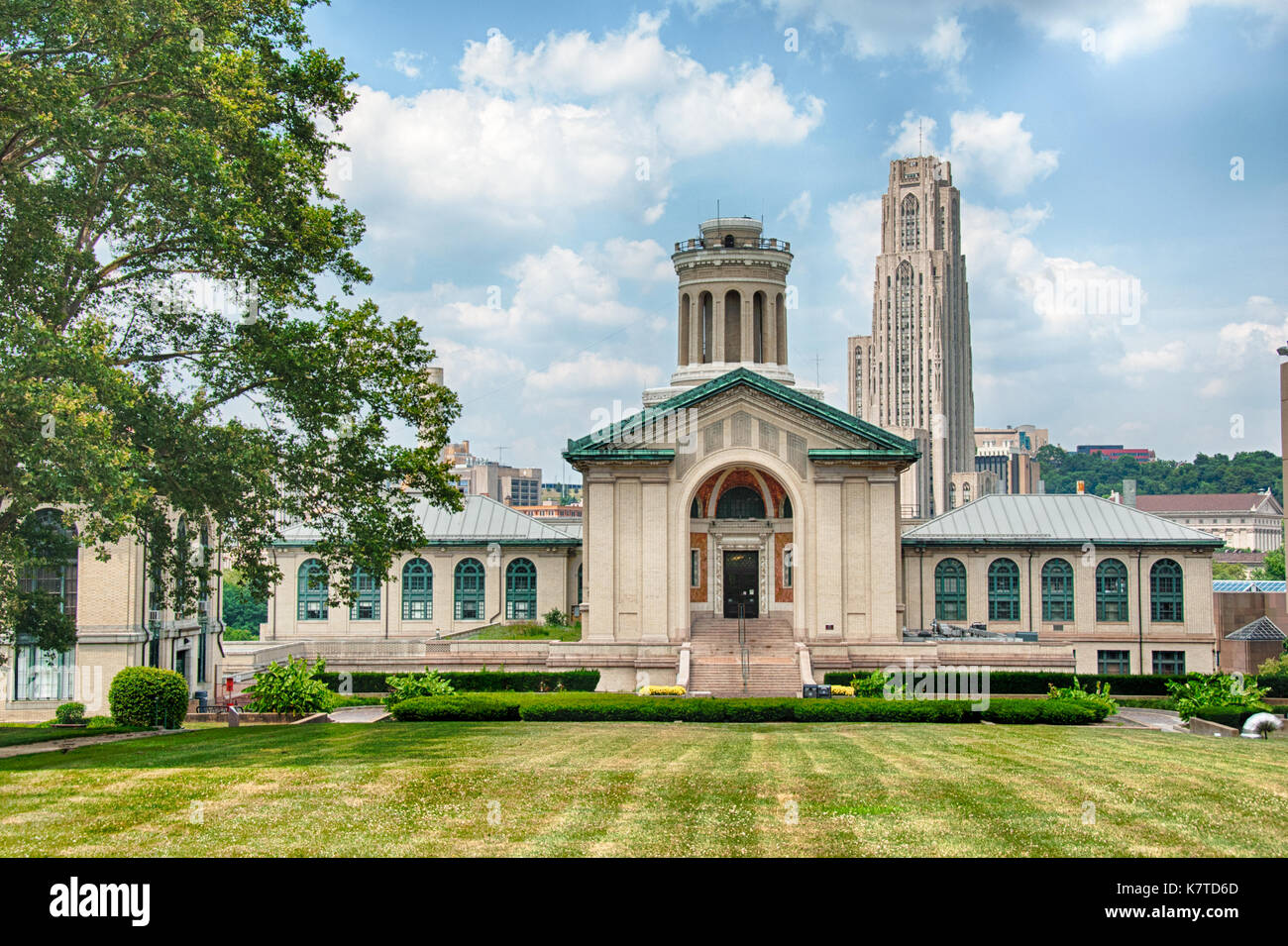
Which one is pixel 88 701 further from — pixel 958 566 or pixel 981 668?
pixel 958 566

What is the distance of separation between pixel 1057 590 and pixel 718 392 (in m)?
22.5

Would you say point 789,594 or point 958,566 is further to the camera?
point 958,566

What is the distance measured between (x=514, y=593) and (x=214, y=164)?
39727 millimetres

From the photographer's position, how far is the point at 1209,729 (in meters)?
34.8

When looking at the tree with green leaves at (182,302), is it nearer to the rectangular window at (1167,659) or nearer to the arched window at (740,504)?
the arched window at (740,504)

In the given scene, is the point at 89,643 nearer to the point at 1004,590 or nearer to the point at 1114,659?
the point at 1004,590

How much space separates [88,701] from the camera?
1687 inches

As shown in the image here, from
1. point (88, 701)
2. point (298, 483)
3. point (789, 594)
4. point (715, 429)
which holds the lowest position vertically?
→ point (88, 701)

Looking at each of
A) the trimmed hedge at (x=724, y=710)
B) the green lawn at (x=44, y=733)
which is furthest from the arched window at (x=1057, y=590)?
the green lawn at (x=44, y=733)

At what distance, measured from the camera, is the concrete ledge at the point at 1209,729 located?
3362 cm

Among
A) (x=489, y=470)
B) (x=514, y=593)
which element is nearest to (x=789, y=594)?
(x=514, y=593)

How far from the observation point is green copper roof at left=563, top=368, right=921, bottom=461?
4788 centimetres

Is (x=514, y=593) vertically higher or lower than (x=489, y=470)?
lower

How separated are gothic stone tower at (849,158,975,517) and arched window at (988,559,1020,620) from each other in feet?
428
